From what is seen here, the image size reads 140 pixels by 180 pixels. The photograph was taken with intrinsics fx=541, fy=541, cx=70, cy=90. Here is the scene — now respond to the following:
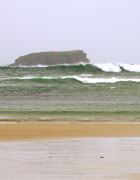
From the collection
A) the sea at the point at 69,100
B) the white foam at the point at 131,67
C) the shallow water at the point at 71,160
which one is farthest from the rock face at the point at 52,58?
the shallow water at the point at 71,160

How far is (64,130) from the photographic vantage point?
41.3 feet

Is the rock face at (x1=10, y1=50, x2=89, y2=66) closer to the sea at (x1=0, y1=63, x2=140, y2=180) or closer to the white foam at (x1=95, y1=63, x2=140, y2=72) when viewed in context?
the white foam at (x1=95, y1=63, x2=140, y2=72)

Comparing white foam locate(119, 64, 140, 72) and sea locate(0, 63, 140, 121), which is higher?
white foam locate(119, 64, 140, 72)

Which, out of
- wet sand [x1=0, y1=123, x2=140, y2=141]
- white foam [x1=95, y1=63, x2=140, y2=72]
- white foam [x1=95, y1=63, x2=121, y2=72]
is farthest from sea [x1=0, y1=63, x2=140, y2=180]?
white foam [x1=95, y1=63, x2=140, y2=72]

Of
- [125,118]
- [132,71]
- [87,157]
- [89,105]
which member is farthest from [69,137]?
[132,71]

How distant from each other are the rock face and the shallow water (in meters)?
36.6

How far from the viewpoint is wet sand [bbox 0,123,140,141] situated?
11.5 meters

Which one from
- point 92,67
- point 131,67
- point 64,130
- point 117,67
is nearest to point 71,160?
point 64,130

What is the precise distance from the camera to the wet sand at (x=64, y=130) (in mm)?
11517

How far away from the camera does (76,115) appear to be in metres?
16.1

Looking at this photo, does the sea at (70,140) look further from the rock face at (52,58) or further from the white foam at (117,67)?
the rock face at (52,58)

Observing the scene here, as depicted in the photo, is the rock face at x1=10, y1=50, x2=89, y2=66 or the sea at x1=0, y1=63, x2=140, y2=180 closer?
the sea at x1=0, y1=63, x2=140, y2=180

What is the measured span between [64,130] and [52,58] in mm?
35271

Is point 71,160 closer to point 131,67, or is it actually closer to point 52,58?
point 131,67
